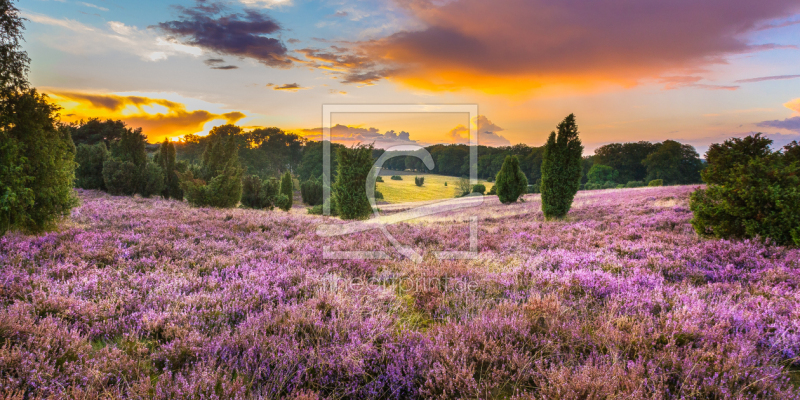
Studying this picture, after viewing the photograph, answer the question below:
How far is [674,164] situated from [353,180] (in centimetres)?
7852

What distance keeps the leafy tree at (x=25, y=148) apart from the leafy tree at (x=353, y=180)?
10939 millimetres

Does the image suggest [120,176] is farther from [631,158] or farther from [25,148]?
[631,158]

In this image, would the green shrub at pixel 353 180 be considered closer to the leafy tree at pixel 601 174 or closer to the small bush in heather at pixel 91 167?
the small bush in heather at pixel 91 167

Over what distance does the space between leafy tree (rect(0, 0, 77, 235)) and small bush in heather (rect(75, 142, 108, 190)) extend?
63.5 ft

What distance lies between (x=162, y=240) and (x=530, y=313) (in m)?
6.81

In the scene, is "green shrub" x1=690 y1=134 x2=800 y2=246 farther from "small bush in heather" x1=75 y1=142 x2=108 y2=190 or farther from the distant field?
"small bush in heather" x1=75 y1=142 x2=108 y2=190

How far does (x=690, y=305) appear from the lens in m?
3.60

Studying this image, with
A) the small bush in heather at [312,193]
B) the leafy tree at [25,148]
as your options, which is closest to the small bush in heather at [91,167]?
the leafy tree at [25,148]

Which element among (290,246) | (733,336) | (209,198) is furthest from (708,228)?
(209,198)

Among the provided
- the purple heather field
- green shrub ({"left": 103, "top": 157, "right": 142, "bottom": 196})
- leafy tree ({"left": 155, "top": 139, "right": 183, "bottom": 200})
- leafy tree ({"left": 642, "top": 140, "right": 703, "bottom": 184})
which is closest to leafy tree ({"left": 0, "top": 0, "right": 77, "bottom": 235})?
the purple heather field

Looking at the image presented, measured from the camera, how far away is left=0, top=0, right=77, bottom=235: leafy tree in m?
6.73

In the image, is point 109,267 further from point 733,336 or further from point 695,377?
point 733,336

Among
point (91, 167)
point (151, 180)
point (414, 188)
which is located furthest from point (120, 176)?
point (414, 188)

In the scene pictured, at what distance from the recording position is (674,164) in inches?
2655
